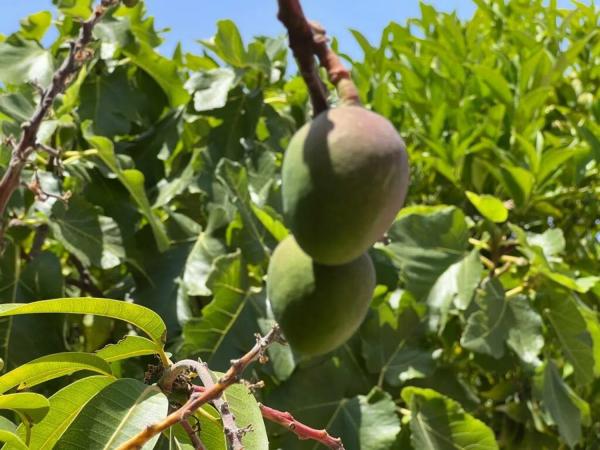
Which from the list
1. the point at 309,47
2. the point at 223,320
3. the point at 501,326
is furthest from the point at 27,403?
the point at 501,326

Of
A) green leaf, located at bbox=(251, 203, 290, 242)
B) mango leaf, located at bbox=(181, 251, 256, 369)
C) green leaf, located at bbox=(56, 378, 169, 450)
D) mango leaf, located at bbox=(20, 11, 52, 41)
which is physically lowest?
mango leaf, located at bbox=(181, 251, 256, 369)

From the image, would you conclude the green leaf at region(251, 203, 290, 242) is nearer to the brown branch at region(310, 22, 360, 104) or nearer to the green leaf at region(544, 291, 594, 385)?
the green leaf at region(544, 291, 594, 385)

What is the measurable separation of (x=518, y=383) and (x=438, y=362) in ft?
0.90

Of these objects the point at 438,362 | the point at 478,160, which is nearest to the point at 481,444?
the point at 438,362

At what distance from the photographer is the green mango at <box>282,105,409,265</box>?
467 mm

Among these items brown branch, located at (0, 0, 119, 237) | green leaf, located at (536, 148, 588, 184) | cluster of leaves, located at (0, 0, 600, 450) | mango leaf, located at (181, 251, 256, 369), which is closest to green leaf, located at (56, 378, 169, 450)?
brown branch, located at (0, 0, 119, 237)

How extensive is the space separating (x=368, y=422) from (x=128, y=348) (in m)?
0.72

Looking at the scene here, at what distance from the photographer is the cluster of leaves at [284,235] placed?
1511 mm

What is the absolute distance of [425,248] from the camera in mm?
1657

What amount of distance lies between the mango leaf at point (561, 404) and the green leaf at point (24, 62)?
3.80 ft

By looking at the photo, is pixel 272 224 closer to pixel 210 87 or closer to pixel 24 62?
pixel 210 87

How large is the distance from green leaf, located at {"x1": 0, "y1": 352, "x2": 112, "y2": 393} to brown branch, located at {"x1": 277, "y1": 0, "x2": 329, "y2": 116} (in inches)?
16.9

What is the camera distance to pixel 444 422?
1.51 meters

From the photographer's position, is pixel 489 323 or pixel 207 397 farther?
pixel 489 323
